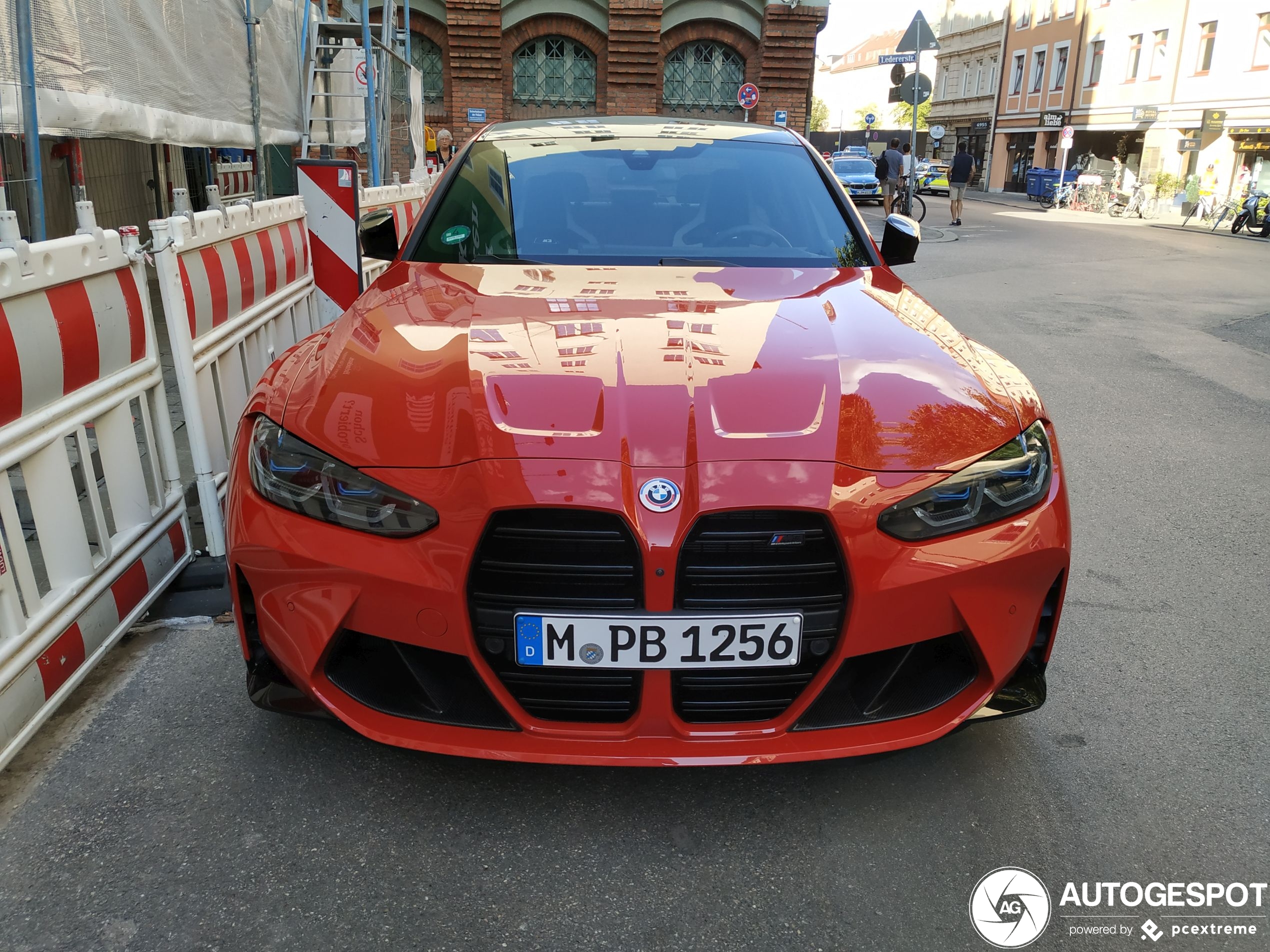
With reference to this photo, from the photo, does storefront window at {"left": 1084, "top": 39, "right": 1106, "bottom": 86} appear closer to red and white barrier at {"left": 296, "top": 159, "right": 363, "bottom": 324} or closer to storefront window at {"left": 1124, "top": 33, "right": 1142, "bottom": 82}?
storefront window at {"left": 1124, "top": 33, "right": 1142, "bottom": 82}

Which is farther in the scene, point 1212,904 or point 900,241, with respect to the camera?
point 900,241

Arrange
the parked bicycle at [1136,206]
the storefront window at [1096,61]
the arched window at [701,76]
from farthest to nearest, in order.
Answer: the storefront window at [1096,61] → the parked bicycle at [1136,206] → the arched window at [701,76]

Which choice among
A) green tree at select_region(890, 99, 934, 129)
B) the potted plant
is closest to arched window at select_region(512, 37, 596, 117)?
the potted plant

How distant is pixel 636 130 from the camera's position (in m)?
3.96

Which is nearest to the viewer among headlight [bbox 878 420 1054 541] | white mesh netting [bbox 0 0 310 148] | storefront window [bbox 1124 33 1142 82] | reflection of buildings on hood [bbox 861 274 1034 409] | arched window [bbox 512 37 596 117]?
headlight [bbox 878 420 1054 541]

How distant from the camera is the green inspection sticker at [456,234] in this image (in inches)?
133

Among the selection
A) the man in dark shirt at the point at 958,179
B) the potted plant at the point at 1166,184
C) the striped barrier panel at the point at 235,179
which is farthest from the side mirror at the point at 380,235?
the potted plant at the point at 1166,184

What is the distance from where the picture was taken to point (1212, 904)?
6.79ft

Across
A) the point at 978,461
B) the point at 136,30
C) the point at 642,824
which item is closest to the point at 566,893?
the point at 642,824

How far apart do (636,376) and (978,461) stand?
744 mm

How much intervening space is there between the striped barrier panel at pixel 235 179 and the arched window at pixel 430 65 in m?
11.5

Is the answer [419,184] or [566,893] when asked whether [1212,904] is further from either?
[419,184]

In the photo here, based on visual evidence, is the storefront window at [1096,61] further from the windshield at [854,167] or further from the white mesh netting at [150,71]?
the white mesh netting at [150,71]

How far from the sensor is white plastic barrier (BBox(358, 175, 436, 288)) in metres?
6.71
